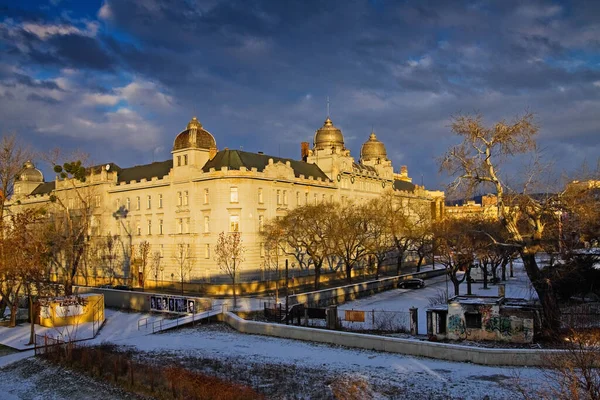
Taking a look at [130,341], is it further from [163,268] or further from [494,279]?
[494,279]

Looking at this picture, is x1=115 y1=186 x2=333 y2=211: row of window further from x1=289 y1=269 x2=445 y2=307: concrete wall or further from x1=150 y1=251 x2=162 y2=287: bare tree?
x1=289 y1=269 x2=445 y2=307: concrete wall

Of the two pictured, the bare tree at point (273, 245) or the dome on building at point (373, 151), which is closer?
the bare tree at point (273, 245)

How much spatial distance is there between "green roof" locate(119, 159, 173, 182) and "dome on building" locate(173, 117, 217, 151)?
19.4 ft

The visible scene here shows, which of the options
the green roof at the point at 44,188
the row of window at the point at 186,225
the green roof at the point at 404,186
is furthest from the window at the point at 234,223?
the green roof at the point at 404,186

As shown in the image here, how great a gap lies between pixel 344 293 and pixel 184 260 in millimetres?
20688

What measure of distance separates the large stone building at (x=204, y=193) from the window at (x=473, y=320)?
107 feet

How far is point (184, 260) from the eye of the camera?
6206 cm

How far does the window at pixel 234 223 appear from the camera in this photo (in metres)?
59.6

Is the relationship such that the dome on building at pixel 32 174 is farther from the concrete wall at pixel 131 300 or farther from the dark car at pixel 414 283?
the dark car at pixel 414 283

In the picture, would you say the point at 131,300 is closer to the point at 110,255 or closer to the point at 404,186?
the point at 110,255

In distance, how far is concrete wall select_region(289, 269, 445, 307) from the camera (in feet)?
147

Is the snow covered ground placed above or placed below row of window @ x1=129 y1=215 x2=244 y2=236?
below

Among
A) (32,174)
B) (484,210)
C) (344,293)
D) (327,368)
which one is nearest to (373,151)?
(484,210)

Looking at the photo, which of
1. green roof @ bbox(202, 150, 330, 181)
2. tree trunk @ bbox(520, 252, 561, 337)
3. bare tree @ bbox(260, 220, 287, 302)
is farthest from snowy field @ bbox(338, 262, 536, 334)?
green roof @ bbox(202, 150, 330, 181)
